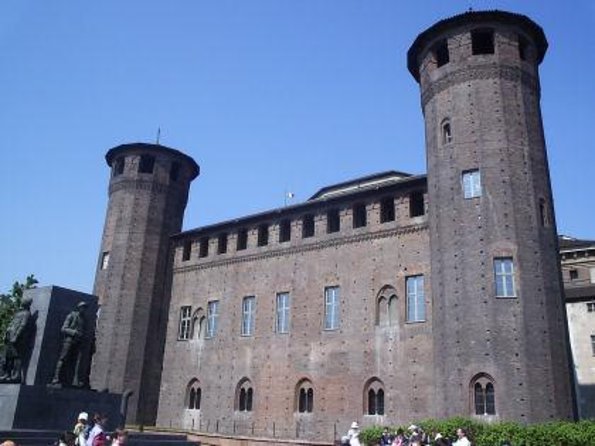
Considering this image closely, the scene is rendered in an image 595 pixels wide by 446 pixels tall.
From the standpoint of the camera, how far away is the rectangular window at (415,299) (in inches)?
869

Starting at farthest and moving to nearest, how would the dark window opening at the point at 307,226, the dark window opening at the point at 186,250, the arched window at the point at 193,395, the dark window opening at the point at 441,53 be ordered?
the dark window opening at the point at 186,250
the arched window at the point at 193,395
the dark window opening at the point at 307,226
the dark window opening at the point at 441,53

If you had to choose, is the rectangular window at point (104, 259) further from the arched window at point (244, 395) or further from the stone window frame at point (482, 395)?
the stone window frame at point (482, 395)

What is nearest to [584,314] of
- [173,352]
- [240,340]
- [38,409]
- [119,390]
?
[240,340]

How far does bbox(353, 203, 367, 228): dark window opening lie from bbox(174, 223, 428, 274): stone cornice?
0.74 meters

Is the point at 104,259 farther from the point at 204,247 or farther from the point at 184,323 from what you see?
the point at 184,323

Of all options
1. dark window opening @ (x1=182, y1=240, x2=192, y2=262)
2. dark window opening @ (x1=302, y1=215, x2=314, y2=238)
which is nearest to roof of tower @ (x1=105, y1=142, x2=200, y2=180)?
dark window opening @ (x1=182, y1=240, x2=192, y2=262)

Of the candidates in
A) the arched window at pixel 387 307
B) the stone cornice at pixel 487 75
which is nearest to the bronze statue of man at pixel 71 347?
the arched window at pixel 387 307

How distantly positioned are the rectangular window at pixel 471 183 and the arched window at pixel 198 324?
15124 millimetres

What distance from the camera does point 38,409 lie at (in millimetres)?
13875

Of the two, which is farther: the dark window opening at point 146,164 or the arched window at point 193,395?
the dark window opening at point 146,164

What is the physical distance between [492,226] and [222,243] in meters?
15.1

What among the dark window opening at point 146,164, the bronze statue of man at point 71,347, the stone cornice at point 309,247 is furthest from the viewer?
the dark window opening at point 146,164

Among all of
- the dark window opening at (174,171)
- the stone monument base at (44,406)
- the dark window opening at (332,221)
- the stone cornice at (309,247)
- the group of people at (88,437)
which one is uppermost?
the dark window opening at (174,171)

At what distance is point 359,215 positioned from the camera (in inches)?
1012
